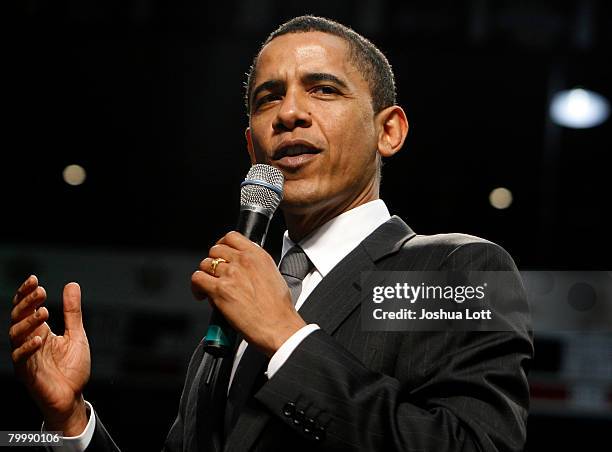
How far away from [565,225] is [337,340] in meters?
4.09

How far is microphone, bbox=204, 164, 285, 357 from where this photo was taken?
123cm

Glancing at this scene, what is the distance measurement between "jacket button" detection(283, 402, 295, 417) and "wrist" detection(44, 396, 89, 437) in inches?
21.8

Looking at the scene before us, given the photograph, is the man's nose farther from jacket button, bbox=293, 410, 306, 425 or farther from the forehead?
jacket button, bbox=293, 410, 306, 425

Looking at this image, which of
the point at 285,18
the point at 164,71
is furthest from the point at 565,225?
the point at 164,71

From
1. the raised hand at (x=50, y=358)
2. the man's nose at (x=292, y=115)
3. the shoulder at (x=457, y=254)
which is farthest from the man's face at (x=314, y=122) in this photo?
the raised hand at (x=50, y=358)

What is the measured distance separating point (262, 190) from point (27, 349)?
0.54m

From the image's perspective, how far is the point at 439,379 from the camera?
1.28 m

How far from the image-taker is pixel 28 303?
1473mm

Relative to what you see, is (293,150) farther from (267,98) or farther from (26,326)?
(26,326)

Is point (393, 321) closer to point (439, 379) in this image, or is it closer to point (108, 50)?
point (439, 379)

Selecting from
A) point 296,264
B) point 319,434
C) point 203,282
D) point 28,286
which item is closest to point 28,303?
point 28,286

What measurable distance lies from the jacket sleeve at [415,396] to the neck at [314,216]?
0.48 metres

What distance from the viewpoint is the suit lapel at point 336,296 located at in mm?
1282

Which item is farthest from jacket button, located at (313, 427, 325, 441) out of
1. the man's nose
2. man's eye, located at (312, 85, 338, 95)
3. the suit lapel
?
man's eye, located at (312, 85, 338, 95)
